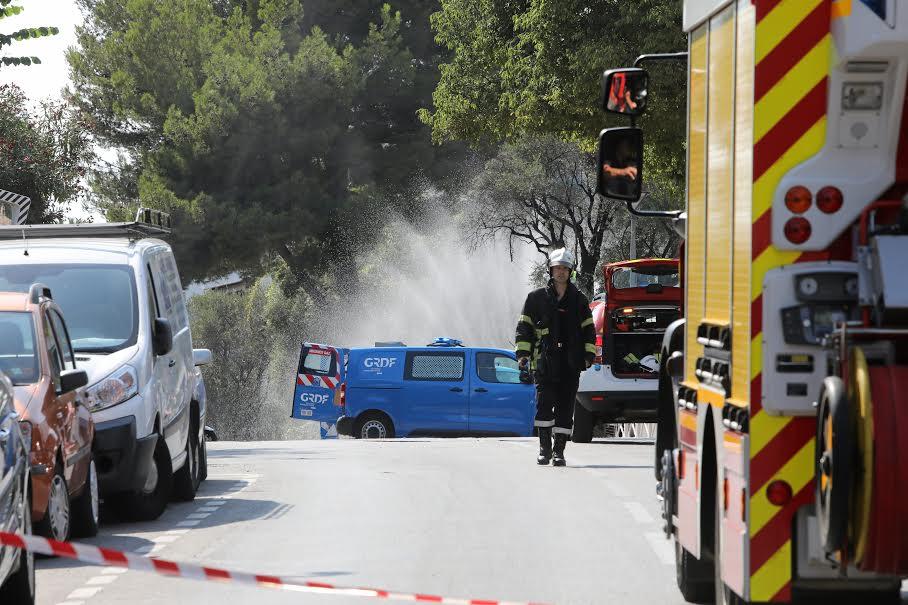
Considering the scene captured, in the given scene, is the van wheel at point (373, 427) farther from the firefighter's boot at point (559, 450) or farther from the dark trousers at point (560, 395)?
the dark trousers at point (560, 395)

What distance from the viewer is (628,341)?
842 inches

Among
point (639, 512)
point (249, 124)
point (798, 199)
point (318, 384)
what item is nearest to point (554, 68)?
point (318, 384)

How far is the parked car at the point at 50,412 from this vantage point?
9.65 m

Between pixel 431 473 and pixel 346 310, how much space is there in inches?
1512

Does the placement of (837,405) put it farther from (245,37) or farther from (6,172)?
(245,37)

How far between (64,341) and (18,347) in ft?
3.64

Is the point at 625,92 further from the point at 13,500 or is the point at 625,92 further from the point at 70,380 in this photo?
the point at 70,380

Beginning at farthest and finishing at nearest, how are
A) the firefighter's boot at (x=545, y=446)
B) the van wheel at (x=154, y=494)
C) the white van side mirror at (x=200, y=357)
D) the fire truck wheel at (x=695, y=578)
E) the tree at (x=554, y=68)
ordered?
the tree at (x=554, y=68), the firefighter's boot at (x=545, y=446), the white van side mirror at (x=200, y=357), the van wheel at (x=154, y=494), the fire truck wheel at (x=695, y=578)

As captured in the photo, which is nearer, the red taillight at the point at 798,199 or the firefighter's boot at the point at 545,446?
the red taillight at the point at 798,199

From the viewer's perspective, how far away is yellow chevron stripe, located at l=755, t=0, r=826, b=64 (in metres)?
5.91

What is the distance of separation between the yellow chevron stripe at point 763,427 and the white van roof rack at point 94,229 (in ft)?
28.5

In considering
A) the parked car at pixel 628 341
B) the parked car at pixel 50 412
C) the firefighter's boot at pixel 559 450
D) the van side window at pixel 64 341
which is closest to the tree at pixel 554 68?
the parked car at pixel 628 341

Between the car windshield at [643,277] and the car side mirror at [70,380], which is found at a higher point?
the car windshield at [643,277]

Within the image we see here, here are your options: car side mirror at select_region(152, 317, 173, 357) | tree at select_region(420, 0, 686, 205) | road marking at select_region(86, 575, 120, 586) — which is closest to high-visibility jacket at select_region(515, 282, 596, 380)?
car side mirror at select_region(152, 317, 173, 357)
